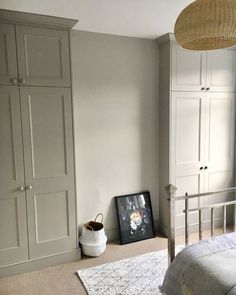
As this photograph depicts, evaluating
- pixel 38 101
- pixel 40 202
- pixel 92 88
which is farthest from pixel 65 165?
pixel 92 88

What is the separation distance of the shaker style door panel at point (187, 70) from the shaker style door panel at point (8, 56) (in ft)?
5.45

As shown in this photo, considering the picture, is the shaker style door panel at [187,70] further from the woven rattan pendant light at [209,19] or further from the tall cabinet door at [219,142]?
the woven rattan pendant light at [209,19]

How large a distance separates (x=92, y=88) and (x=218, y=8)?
1.77m

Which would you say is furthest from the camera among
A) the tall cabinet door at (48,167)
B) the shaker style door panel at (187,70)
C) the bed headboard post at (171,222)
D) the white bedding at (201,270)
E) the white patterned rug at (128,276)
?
the shaker style door panel at (187,70)

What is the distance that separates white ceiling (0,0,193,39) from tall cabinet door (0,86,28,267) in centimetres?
71

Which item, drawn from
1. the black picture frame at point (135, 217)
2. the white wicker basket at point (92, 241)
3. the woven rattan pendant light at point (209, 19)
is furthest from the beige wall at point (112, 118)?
the woven rattan pendant light at point (209, 19)

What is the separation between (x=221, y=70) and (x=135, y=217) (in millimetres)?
2076

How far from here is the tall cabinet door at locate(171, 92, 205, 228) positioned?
9.81ft

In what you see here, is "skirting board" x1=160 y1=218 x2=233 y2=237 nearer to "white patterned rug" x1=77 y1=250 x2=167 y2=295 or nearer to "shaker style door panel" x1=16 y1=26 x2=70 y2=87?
"white patterned rug" x1=77 y1=250 x2=167 y2=295

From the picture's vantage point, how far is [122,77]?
294cm

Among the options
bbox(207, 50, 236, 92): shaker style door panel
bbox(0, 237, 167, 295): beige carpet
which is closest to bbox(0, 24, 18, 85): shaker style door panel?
bbox(0, 237, 167, 295): beige carpet

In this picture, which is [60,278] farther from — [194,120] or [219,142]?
[219,142]

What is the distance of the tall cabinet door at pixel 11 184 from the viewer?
2250 mm

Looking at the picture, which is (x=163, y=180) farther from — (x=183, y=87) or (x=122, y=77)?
(x=122, y=77)
